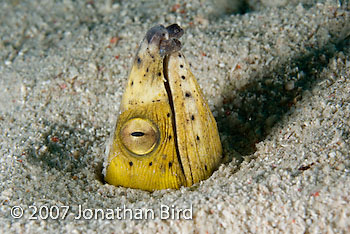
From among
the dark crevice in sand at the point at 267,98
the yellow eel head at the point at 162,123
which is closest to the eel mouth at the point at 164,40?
the yellow eel head at the point at 162,123

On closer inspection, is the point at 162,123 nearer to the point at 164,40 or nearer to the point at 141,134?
the point at 141,134

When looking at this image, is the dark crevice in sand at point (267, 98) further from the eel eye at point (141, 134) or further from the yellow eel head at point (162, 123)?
the eel eye at point (141, 134)

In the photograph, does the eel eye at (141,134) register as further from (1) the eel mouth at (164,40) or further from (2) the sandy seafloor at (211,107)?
(1) the eel mouth at (164,40)

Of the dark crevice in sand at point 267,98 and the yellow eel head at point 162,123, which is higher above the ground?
the dark crevice in sand at point 267,98

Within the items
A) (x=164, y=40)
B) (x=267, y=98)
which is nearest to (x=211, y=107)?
(x=267, y=98)

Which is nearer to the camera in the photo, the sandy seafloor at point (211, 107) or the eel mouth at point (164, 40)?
the sandy seafloor at point (211, 107)

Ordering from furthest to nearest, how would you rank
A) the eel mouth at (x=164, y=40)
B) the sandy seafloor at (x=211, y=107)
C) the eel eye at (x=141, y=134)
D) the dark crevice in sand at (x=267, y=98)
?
the dark crevice in sand at (x=267, y=98), the eel eye at (x=141, y=134), the eel mouth at (x=164, y=40), the sandy seafloor at (x=211, y=107)

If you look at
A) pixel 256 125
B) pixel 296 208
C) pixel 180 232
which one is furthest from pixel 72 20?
pixel 296 208

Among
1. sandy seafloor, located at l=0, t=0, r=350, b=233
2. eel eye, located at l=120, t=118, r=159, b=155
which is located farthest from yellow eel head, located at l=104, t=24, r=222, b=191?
sandy seafloor, located at l=0, t=0, r=350, b=233

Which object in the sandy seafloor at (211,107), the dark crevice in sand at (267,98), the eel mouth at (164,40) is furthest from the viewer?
the dark crevice in sand at (267,98)
